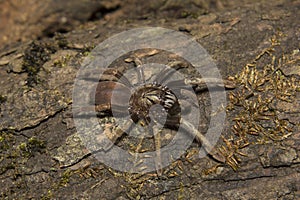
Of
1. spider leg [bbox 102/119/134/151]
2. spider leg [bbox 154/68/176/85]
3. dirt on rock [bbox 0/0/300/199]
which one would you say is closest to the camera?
dirt on rock [bbox 0/0/300/199]

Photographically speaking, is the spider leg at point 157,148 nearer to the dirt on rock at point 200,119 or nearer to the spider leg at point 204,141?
the dirt on rock at point 200,119

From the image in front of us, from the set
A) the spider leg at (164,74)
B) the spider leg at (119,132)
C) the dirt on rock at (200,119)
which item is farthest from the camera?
the spider leg at (164,74)

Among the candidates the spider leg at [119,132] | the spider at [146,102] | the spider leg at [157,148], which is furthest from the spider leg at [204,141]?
the spider leg at [119,132]

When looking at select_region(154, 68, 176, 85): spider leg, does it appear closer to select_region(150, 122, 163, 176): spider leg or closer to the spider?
the spider

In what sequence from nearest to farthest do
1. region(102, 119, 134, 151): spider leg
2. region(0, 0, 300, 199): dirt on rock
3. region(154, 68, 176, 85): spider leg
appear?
region(0, 0, 300, 199): dirt on rock
region(102, 119, 134, 151): spider leg
region(154, 68, 176, 85): spider leg

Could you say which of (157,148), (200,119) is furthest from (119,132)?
(200,119)

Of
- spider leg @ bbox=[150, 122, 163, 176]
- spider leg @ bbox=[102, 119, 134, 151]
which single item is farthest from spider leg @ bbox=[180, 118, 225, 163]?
spider leg @ bbox=[102, 119, 134, 151]
